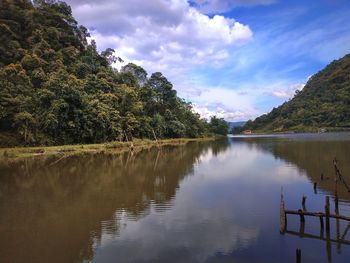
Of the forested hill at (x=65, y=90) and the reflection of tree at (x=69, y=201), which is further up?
the forested hill at (x=65, y=90)

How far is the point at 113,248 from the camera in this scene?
11430 mm

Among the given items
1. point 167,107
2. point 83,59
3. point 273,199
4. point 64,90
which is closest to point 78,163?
point 64,90

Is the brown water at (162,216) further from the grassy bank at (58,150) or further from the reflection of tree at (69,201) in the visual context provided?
the grassy bank at (58,150)

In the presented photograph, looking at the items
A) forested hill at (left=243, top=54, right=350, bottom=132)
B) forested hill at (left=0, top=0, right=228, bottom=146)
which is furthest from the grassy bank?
forested hill at (left=243, top=54, right=350, bottom=132)

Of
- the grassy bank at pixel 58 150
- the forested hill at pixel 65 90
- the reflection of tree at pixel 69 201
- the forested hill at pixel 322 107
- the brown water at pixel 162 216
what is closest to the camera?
the brown water at pixel 162 216

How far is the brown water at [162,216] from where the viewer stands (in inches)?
433

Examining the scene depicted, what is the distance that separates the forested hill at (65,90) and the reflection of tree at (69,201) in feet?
55.0

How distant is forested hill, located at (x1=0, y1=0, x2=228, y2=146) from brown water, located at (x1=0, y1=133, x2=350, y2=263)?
22.3m

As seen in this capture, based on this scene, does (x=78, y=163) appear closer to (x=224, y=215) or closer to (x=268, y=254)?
(x=224, y=215)

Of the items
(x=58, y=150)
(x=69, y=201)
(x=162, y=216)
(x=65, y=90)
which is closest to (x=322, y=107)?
(x=65, y=90)

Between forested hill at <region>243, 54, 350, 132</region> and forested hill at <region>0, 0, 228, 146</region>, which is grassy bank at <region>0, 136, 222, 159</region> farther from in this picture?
forested hill at <region>243, 54, 350, 132</region>

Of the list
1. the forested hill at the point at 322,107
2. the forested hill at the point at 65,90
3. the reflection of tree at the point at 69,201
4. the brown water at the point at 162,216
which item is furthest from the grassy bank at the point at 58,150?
the forested hill at the point at 322,107

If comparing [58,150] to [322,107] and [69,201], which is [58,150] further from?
[322,107]

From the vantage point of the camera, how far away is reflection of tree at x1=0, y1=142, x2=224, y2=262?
11.9 metres
